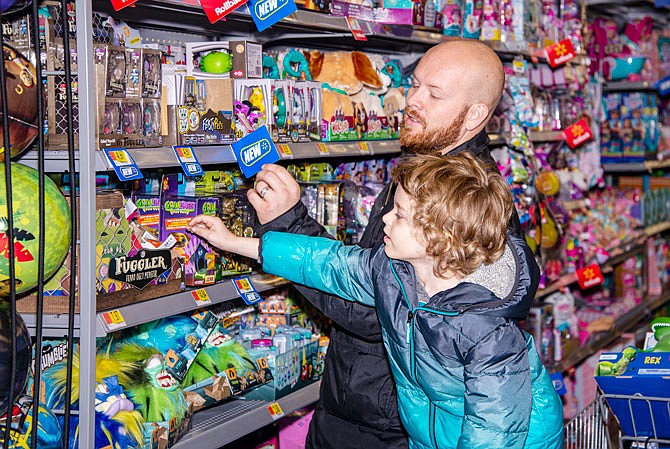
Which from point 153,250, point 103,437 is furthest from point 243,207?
point 103,437

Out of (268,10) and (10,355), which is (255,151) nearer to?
(268,10)

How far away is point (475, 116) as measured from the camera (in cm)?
291

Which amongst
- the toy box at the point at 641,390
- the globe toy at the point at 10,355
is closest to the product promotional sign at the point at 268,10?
the globe toy at the point at 10,355

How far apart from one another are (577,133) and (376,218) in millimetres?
2620

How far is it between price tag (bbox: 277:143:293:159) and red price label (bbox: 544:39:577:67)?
242 cm

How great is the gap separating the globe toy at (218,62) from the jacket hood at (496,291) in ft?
3.80

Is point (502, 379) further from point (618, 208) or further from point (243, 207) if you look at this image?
point (618, 208)

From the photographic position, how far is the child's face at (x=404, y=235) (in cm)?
217

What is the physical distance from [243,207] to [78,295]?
2.27 ft

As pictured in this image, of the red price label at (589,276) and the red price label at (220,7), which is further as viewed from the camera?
the red price label at (589,276)

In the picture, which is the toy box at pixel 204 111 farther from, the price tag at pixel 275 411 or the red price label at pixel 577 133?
the red price label at pixel 577 133

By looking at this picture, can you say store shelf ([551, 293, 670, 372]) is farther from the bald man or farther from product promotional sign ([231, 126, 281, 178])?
product promotional sign ([231, 126, 281, 178])

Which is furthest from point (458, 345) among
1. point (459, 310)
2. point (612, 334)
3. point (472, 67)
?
point (612, 334)

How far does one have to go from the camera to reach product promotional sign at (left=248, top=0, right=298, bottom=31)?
2594 mm
